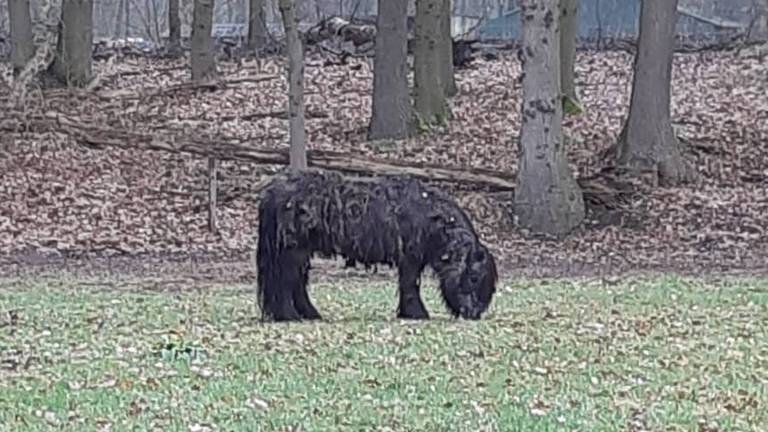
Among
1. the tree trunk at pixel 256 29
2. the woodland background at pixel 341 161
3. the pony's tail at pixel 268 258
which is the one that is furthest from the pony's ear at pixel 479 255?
the tree trunk at pixel 256 29

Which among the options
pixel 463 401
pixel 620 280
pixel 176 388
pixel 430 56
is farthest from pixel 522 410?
pixel 430 56

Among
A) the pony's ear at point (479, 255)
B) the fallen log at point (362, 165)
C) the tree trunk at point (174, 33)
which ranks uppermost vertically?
the tree trunk at point (174, 33)

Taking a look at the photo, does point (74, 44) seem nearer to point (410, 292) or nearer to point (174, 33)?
point (174, 33)

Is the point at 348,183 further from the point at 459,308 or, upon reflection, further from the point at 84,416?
the point at 84,416

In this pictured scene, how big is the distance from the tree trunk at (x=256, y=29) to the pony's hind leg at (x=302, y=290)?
25770 mm

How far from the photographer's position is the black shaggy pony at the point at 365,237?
37.9ft

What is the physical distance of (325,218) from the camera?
11555 millimetres

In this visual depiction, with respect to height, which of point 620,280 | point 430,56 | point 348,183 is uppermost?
point 430,56

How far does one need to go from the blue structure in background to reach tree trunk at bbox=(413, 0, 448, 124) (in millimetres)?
17820

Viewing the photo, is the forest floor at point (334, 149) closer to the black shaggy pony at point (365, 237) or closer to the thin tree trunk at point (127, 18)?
the black shaggy pony at point (365, 237)

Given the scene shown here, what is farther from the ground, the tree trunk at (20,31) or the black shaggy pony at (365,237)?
the tree trunk at (20,31)

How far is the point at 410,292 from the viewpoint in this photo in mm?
12070

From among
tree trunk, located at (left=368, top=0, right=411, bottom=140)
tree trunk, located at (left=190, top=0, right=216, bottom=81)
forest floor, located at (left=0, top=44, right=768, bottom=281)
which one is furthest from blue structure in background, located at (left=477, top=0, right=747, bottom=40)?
tree trunk, located at (left=368, top=0, right=411, bottom=140)

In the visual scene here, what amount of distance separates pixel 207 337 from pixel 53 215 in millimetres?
11055
